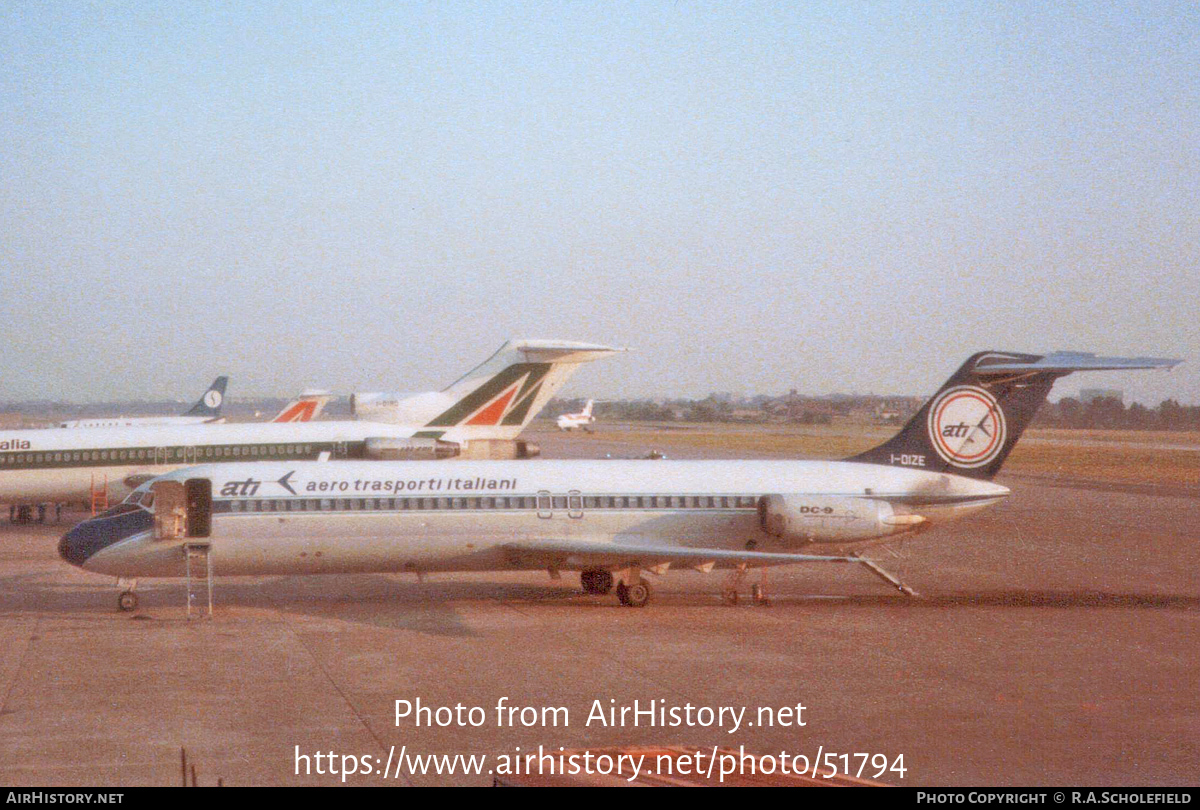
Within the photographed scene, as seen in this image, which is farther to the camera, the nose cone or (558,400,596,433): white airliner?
(558,400,596,433): white airliner

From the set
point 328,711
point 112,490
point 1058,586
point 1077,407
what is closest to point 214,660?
point 328,711

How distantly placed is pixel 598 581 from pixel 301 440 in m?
14.2

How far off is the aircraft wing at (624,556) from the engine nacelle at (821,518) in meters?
0.69

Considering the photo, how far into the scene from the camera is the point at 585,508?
19750 mm

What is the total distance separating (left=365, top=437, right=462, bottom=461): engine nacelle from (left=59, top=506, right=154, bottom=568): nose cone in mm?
11920

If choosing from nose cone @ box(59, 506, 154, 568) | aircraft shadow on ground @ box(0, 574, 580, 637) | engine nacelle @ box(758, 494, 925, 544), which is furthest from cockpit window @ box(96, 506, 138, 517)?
engine nacelle @ box(758, 494, 925, 544)

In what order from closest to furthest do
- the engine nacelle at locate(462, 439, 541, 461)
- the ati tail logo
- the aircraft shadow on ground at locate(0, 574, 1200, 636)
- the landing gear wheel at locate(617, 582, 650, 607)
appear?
1. the aircraft shadow on ground at locate(0, 574, 1200, 636)
2. the landing gear wheel at locate(617, 582, 650, 607)
3. the ati tail logo
4. the engine nacelle at locate(462, 439, 541, 461)

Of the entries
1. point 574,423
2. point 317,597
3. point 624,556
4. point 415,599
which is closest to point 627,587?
point 624,556

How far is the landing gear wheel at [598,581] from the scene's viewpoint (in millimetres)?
20672

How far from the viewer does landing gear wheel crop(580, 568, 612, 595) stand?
20.7m

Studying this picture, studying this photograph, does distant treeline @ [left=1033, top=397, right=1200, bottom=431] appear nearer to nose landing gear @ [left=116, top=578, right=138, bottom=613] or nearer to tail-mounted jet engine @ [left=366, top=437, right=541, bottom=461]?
tail-mounted jet engine @ [left=366, top=437, right=541, bottom=461]

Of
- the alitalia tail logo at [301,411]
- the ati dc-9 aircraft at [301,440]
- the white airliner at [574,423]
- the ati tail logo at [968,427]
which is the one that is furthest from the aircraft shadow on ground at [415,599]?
the white airliner at [574,423]

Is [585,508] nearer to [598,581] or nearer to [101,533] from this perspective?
[598,581]
